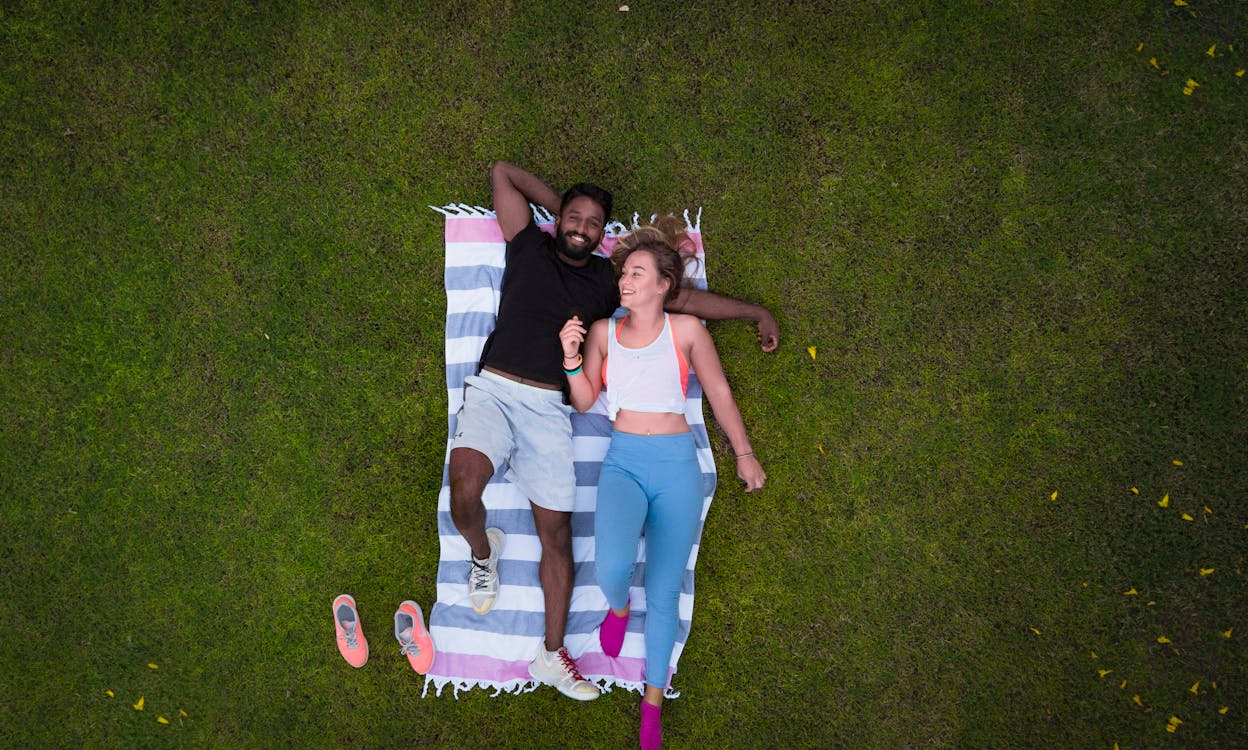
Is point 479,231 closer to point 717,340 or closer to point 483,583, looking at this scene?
point 717,340

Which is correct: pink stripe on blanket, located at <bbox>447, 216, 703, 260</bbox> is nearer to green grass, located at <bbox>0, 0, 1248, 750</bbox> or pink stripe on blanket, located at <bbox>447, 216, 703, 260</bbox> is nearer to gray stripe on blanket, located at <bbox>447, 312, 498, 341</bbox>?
green grass, located at <bbox>0, 0, 1248, 750</bbox>

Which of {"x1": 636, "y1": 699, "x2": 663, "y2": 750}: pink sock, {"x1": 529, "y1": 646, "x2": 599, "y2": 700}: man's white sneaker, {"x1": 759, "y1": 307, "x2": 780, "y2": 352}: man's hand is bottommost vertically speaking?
{"x1": 636, "y1": 699, "x2": 663, "y2": 750}: pink sock

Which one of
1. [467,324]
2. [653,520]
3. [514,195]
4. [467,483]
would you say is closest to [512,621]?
[467,483]

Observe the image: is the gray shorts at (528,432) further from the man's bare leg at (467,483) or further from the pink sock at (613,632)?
the pink sock at (613,632)

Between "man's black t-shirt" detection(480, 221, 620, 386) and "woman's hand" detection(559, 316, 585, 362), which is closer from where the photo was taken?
"woman's hand" detection(559, 316, 585, 362)

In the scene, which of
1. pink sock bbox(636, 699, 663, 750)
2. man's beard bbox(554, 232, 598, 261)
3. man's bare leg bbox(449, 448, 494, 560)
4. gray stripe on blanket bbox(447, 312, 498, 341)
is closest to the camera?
man's bare leg bbox(449, 448, 494, 560)

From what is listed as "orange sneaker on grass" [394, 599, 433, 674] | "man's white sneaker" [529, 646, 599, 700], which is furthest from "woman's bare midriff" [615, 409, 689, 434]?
"orange sneaker on grass" [394, 599, 433, 674]

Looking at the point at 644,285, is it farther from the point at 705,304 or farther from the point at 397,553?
the point at 397,553
